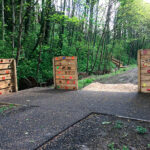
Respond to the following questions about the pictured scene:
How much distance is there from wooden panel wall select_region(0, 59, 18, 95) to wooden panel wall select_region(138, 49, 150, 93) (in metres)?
4.77

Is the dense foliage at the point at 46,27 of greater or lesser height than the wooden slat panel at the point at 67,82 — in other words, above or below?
above

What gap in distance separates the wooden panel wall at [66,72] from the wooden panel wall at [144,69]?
2412 mm

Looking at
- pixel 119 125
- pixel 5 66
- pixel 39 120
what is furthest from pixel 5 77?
pixel 119 125

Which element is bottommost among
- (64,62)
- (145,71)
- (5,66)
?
(145,71)

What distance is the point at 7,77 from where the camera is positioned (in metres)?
6.20

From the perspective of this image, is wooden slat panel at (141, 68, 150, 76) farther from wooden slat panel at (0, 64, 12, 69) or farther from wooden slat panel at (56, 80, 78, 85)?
wooden slat panel at (0, 64, 12, 69)

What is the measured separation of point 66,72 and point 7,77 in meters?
2.31

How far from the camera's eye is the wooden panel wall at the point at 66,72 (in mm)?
6615

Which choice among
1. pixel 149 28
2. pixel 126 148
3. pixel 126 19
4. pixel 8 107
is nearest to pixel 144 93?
pixel 126 148

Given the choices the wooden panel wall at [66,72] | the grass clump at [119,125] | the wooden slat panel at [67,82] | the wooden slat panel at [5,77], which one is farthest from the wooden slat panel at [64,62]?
the grass clump at [119,125]

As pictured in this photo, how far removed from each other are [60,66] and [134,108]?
3.79 m

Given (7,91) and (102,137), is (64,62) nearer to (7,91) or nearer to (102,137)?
(7,91)

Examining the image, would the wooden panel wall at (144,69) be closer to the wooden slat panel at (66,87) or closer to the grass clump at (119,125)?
the wooden slat panel at (66,87)

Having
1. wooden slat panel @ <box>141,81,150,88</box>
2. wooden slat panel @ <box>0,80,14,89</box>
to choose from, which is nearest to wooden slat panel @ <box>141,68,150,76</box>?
wooden slat panel @ <box>141,81,150,88</box>
